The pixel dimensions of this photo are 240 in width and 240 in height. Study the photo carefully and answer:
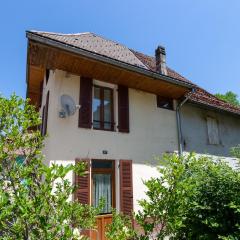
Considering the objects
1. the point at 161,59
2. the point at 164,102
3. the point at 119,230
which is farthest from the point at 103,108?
the point at 119,230

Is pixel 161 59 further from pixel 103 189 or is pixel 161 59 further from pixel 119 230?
pixel 119 230

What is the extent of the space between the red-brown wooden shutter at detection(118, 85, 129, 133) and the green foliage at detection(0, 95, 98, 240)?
5676 millimetres

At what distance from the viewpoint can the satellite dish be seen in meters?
8.09

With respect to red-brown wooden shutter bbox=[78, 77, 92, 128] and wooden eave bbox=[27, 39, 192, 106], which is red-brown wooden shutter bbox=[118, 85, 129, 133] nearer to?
wooden eave bbox=[27, 39, 192, 106]

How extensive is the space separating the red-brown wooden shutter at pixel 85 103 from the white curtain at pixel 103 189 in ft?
5.68

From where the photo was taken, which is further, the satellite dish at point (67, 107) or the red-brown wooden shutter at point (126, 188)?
the red-brown wooden shutter at point (126, 188)

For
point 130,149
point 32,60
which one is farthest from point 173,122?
point 32,60

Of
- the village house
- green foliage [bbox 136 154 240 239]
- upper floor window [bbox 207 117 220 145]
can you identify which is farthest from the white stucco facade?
green foliage [bbox 136 154 240 239]

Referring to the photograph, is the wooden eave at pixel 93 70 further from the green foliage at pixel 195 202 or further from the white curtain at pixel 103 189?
the green foliage at pixel 195 202

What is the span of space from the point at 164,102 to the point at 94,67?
3.55m

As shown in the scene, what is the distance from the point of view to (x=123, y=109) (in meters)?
9.38

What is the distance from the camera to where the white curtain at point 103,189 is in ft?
27.2

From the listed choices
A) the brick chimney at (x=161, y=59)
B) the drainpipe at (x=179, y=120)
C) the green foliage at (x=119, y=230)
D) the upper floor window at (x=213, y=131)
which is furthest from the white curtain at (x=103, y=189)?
the brick chimney at (x=161, y=59)

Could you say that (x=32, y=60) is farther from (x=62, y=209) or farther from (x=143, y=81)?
(x=62, y=209)
